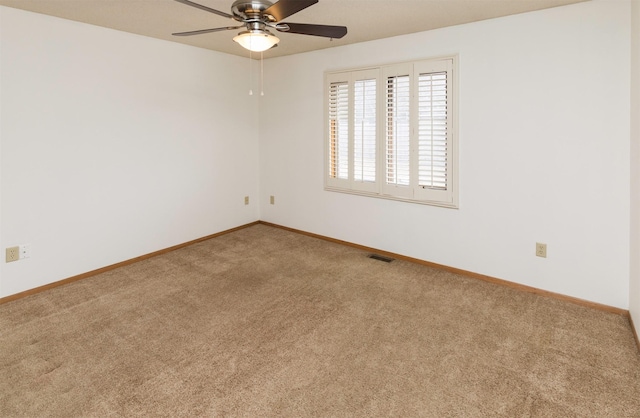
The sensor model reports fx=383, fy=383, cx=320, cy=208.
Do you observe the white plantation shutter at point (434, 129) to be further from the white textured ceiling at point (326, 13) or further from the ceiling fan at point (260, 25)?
the ceiling fan at point (260, 25)

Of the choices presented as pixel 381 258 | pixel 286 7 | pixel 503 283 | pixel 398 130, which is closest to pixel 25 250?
pixel 286 7

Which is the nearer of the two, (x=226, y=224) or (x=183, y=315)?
(x=183, y=315)

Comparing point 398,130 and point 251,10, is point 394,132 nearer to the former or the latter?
point 398,130

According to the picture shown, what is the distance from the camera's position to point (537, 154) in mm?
3201

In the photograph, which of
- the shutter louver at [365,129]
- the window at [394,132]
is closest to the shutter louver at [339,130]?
the window at [394,132]

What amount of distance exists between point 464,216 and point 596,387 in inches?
72.7

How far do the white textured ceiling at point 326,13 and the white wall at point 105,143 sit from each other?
0.30 m

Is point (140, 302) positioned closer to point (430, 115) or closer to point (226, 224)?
point (226, 224)

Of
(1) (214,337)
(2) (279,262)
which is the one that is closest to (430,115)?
(2) (279,262)

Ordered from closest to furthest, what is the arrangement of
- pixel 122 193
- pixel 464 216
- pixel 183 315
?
pixel 183 315, pixel 464 216, pixel 122 193

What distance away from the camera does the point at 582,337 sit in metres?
2.58

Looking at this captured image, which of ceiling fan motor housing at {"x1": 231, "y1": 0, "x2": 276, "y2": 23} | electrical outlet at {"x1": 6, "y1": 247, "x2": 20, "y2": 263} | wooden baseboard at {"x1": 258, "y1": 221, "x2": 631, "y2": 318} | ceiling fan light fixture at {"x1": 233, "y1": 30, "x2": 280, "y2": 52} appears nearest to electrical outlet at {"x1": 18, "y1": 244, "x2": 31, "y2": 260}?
electrical outlet at {"x1": 6, "y1": 247, "x2": 20, "y2": 263}

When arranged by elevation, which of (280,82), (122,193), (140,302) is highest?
(280,82)

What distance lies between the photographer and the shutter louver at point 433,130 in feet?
12.1
